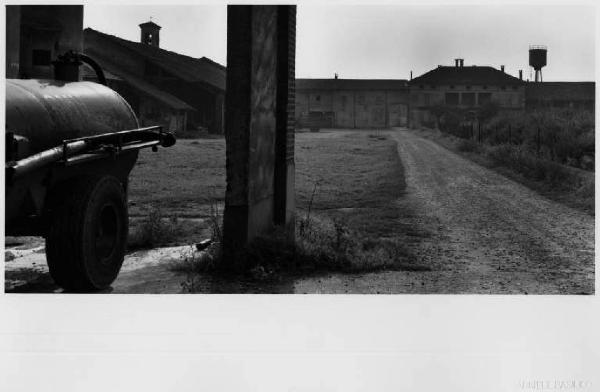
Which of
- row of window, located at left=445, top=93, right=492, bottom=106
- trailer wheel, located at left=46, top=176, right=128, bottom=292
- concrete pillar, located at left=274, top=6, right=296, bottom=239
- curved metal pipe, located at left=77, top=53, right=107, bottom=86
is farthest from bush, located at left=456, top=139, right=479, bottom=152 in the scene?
row of window, located at left=445, top=93, right=492, bottom=106

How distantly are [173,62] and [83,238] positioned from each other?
120ft

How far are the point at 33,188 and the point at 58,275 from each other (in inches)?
30.0

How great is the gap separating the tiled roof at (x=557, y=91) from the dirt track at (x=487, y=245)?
45.5m

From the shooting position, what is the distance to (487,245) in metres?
8.75

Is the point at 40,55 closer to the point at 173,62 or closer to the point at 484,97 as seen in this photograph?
the point at 173,62

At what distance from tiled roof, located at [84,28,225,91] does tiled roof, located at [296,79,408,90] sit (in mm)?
24001

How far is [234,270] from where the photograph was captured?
269 inches

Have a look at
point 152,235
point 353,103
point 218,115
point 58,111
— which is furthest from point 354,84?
point 58,111

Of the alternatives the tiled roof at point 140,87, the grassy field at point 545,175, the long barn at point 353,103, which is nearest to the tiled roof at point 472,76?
the long barn at point 353,103

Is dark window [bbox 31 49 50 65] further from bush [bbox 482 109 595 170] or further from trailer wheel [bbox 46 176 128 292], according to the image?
bush [bbox 482 109 595 170]

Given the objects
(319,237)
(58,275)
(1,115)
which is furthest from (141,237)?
(1,115)
